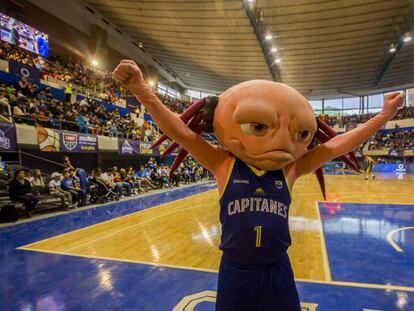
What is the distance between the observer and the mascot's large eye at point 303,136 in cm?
179

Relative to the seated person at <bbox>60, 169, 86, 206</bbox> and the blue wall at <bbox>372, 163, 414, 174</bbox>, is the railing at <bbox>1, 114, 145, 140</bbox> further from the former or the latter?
the blue wall at <bbox>372, 163, 414, 174</bbox>

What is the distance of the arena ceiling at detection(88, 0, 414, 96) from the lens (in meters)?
16.4

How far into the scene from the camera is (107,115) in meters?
14.8

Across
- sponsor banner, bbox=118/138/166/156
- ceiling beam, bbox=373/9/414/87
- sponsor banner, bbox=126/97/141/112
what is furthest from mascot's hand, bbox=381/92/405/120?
ceiling beam, bbox=373/9/414/87

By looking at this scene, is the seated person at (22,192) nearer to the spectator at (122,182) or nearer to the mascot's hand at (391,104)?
the spectator at (122,182)

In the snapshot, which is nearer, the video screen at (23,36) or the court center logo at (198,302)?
the court center logo at (198,302)

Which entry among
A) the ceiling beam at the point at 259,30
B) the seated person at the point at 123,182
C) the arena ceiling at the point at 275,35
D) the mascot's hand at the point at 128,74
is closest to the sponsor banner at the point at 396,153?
the arena ceiling at the point at 275,35

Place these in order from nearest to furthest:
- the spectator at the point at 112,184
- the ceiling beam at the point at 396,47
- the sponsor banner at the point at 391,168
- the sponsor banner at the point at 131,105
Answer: the spectator at the point at 112,184 < the ceiling beam at the point at 396,47 < the sponsor banner at the point at 131,105 < the sponsor banner at the point at 391,168

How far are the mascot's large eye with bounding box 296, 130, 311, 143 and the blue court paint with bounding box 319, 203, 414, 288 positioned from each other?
2592 mm

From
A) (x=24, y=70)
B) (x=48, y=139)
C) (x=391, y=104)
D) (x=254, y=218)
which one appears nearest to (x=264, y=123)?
(x=254, y=218)

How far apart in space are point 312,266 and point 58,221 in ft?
18.7

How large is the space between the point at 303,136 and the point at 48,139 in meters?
9.48

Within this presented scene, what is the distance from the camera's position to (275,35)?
63.1 ft

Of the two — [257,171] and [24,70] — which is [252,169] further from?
[24,70]
